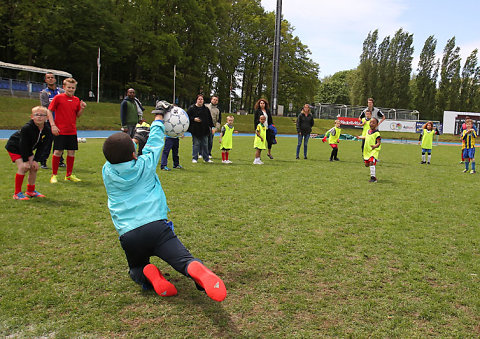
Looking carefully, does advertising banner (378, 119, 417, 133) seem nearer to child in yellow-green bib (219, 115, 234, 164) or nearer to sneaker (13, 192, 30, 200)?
child in yellow-green bib (219, 115, 234, 164)

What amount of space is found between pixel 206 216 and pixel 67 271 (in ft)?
7.78

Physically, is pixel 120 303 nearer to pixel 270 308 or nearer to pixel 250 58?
pixel 270 308

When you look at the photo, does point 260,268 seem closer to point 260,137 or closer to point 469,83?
point 260,137

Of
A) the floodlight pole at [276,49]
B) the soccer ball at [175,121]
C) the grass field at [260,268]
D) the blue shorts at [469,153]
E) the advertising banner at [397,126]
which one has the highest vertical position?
the floodlight pole at [276,49]

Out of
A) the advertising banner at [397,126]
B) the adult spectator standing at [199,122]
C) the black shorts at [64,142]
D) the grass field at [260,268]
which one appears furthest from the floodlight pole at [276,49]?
the grass field at [260,268]

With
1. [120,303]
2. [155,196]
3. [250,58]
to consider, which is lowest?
[120,303]

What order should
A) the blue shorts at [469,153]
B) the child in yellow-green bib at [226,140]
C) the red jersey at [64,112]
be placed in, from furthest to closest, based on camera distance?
the blue shorts at [469,153] → the child in yellow-green bib at [226,140] → the red jersey at [64,112]

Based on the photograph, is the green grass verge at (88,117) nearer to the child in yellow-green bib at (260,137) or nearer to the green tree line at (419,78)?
the child in yellow-green bib at (260,137)

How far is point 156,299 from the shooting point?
10.2ft

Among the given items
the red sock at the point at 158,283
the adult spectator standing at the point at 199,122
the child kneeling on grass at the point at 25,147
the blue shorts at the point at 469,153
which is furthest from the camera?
the blue shorts at the point at 469,153

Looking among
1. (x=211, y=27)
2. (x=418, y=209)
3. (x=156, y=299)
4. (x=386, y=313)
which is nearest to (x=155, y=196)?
(x=156, y=299)

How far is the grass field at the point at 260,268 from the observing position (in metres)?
2.75

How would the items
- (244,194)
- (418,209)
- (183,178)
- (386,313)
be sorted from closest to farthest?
(386,313) < (418,209) < (244,194) < (183,178)

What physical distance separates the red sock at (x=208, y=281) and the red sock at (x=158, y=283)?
1.08 ft
